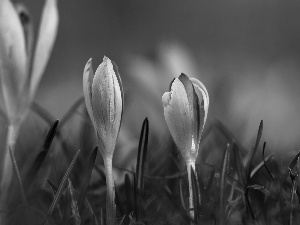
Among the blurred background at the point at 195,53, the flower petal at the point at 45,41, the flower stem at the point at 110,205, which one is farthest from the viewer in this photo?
the blurred background at the point at 195,53

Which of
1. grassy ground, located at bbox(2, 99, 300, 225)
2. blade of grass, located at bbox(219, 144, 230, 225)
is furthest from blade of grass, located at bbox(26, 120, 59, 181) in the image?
blade of grass, located at bbox(219, 144, 230, 225)

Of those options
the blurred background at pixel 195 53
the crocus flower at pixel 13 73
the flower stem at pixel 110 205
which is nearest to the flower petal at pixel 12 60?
the crocus flower at pixel 13 73

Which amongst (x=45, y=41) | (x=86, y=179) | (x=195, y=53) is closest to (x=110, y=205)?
(x=86, y=179)

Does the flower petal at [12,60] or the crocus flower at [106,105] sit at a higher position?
the flower petal at [12,60]

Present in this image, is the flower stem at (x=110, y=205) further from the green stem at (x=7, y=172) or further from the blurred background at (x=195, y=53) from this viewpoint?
the blurred background at (x=195, y=53)

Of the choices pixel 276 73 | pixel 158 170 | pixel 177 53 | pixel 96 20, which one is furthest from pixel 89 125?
pixel 96 20

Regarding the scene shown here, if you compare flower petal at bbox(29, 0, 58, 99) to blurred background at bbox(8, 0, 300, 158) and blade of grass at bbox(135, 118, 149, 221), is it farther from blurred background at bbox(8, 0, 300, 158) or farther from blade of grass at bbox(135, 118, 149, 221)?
blurred background at bbox(8, 0, 300, 158)

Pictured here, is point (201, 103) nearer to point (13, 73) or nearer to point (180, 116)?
point (180, 116)
